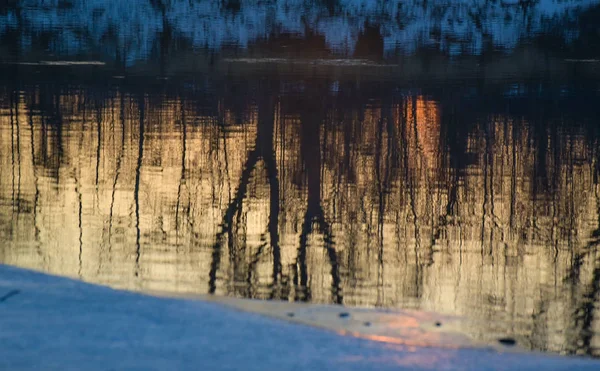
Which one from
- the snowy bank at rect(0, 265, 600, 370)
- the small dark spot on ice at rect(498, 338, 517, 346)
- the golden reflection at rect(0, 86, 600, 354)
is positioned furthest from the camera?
the golden reflection at rect(0, 86, 600, 354)

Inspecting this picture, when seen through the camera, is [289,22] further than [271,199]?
Yes

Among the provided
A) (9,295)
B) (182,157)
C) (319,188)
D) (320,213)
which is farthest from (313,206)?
(9,295)

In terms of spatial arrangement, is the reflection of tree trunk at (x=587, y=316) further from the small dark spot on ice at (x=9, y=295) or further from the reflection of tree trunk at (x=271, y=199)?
the small dark spot on ice at (x=9, y=295)

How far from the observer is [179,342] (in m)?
4.74

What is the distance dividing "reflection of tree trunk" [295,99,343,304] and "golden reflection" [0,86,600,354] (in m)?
0.03

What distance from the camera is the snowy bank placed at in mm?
4504

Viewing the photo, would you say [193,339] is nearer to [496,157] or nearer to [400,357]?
[400,357]

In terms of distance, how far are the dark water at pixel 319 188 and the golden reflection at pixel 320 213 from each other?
32 mm

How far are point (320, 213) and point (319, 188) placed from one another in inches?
56.4

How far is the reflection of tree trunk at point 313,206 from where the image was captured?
719cm

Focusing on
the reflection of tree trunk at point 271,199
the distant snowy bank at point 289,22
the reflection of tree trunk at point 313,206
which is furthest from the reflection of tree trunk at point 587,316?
the distant snowy bank at point 289,22

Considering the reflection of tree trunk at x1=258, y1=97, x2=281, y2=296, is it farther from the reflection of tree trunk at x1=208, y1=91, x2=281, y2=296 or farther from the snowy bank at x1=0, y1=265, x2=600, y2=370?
the snowy bank at x1=0, y1=265, x2=600, y2=370

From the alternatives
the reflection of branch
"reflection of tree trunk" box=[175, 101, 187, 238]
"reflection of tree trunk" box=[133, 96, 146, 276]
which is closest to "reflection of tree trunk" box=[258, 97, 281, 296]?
the reflection of branch

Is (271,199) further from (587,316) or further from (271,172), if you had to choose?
(587,316)
